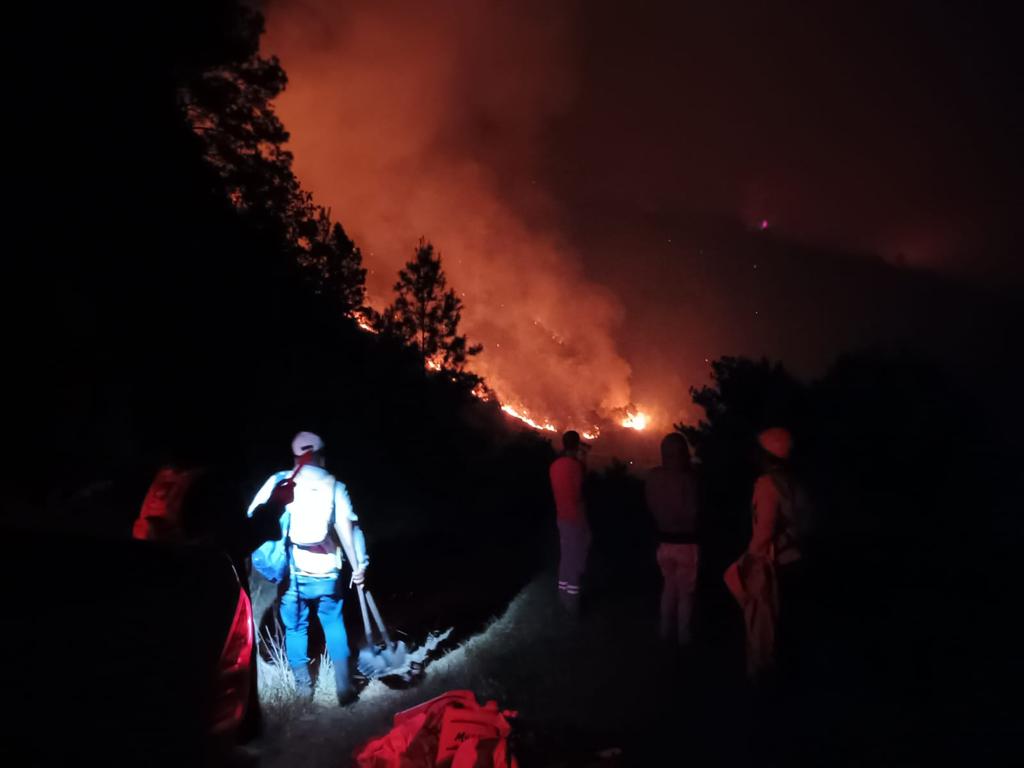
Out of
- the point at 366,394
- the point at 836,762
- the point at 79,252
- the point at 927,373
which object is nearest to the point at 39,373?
the point at 79,252

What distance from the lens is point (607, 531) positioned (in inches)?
446

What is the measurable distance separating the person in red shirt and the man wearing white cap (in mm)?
2325

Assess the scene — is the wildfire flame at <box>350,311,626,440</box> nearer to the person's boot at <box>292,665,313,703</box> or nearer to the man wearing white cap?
the man wearing white cap

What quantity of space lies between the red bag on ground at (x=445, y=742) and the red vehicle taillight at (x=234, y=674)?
3.11 feet

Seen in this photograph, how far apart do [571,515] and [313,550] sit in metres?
2.70

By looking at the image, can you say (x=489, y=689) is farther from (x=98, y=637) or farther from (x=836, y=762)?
(x=98, y=637)

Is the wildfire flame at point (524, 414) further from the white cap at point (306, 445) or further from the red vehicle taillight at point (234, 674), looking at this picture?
the red vehicle taillight at point (234, 674)

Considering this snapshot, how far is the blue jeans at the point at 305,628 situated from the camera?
4.57 metres

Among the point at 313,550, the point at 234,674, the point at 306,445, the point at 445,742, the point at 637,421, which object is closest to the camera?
the point at 234,674

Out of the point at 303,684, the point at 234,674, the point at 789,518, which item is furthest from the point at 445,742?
the point at 789,518

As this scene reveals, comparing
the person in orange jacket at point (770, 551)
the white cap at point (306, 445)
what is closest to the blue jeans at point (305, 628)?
the white cap at point (306, 445)

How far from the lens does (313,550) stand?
450 cm

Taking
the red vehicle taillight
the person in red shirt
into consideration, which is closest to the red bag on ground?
the red vehicle taillight

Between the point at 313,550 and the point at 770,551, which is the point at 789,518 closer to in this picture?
the point at 770,551
